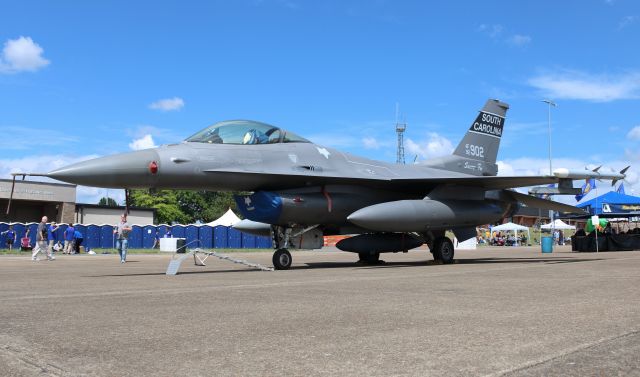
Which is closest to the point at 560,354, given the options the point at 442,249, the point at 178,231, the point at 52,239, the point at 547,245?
the point at 442,249

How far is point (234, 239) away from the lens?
1663 inches

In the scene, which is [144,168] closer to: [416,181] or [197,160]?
[197,160]

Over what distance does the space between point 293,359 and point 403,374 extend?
68 cm

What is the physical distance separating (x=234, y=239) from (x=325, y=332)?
38810mm

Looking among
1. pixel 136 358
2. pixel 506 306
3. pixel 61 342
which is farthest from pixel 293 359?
pixel 506 306

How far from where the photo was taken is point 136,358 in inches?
128

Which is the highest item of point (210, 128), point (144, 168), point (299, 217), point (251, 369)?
point (210, 128)

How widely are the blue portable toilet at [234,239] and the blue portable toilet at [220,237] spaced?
6.5 inches

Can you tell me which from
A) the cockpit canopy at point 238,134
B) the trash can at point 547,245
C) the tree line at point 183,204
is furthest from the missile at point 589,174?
the tree line at point 183,204

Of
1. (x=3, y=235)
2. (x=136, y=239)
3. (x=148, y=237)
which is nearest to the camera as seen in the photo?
(x=3, y=235)

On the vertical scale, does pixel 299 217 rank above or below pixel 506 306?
above

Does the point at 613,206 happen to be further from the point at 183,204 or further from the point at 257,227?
the point at 183,204

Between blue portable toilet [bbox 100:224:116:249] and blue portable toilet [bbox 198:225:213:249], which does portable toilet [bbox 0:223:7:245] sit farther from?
blue portable toilet [bbox 198:225:213:249]

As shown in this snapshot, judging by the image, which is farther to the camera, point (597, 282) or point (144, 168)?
point (144, 168)
